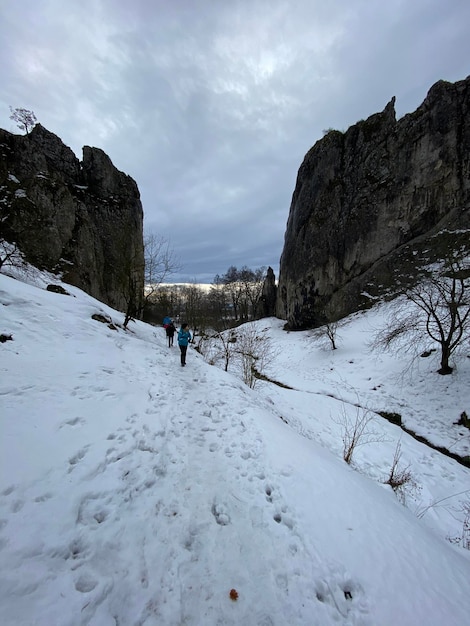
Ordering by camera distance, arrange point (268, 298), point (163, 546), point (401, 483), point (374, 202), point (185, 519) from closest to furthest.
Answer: point (163, 546)
point (185, 519)
point (401, 483)
point (374, 202)
point (268, 298)

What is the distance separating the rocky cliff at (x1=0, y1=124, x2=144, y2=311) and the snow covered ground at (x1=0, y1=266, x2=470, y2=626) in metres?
11.7

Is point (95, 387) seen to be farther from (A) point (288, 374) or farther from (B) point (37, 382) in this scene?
(A) point (288, 374)

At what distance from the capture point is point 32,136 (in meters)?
23.1

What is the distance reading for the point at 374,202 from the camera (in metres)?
22.1

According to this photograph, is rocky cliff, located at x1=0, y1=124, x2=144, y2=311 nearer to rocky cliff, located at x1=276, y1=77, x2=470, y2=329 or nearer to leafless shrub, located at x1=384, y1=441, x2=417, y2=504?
leafless shrub, located at x1=384, y1=441, x2=417, y2=504

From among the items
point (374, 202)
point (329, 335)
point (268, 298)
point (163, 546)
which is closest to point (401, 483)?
point (163, 546)

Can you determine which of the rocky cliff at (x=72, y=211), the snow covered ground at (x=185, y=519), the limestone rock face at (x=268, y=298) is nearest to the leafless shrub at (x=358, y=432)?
the snow covered ground at (x=185, y=519)

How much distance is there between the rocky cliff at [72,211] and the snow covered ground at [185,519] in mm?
11676

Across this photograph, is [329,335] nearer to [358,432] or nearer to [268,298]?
[358,432]

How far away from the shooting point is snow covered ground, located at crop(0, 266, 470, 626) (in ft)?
5.97

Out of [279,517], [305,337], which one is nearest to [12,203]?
[279,517]

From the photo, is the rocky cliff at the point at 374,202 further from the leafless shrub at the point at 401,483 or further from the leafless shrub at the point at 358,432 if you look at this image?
the leafless shrub at the point at 401,483

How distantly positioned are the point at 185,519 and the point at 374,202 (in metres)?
27.2

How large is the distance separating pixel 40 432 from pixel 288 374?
49.4ft
